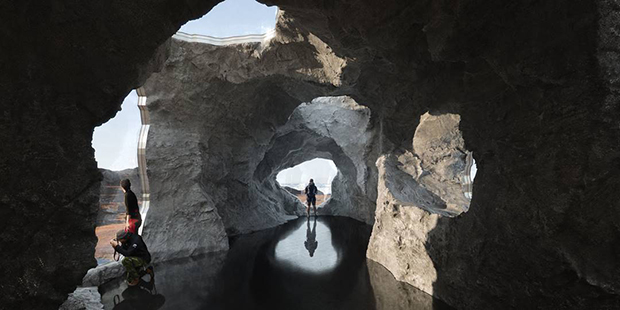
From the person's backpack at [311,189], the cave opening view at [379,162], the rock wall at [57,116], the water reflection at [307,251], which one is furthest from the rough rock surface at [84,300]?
the person's backpack at [311,189]

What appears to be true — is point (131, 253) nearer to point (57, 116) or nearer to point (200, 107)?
point (57, 116)

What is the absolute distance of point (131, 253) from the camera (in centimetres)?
544

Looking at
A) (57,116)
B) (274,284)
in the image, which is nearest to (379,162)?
(274,284)

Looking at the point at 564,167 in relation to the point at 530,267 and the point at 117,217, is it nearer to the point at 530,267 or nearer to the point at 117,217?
the point at 530,267

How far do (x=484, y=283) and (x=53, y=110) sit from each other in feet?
18.6

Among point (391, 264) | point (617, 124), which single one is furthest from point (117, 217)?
point (617, 124)

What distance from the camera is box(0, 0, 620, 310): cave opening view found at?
2.83 m

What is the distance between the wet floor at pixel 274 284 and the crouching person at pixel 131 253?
0.20 m

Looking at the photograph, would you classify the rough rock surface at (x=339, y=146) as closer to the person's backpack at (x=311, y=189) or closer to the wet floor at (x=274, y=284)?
the person's backpack at (x=311, y=189)

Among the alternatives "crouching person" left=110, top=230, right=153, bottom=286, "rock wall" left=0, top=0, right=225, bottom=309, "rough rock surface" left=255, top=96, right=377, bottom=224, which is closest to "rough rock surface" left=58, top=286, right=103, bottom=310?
"crouching person" left=110, top=230, right=153, bottom=286

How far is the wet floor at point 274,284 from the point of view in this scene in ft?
15.6

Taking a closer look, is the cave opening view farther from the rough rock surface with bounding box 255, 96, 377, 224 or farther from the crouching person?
the rough rock surface with bounding box 255, 96, 377, 224

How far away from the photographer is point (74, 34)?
10.1 feet

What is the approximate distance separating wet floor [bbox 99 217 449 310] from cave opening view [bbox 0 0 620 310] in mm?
49
